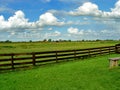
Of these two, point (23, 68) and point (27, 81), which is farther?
point (23, 68)

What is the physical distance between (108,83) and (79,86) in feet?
5.33

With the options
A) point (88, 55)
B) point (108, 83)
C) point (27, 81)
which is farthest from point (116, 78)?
point (88, 55)

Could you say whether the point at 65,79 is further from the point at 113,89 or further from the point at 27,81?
→ the point at 113,89

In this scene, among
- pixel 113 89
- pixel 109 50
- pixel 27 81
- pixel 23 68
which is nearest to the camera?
pixel 113 89

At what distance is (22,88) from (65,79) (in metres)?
3.12

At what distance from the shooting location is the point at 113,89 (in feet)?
38.1

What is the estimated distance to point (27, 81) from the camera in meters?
14.0

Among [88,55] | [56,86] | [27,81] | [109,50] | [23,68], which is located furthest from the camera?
[109,50]

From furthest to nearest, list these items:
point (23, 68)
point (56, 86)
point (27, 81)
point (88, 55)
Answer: point (88, 55), point (23, 68), point (27, 81), point (56, 86)

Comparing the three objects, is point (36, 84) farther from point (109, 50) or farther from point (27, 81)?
point (109, 50)

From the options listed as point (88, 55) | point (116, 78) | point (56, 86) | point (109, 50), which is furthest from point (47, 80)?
point (109, 50)

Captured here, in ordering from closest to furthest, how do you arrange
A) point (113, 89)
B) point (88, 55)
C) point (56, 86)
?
point (113, 89) < point (56, 86) < point (88, 55)

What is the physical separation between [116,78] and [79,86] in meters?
2.87

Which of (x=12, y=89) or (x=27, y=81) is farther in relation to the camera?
(x=27, y=81)
